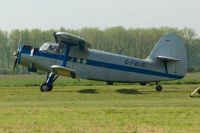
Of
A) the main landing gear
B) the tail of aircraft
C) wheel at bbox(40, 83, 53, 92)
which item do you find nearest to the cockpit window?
the main landing gear

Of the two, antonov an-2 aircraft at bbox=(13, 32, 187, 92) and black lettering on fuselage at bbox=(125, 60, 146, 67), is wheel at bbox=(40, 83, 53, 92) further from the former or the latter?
black lettering on fuselage at bbox=(125, 60, 146, 67)

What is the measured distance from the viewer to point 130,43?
115000 millimetres

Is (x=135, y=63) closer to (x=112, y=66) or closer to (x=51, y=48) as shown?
(x=112, y=66)

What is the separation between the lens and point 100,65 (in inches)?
1201

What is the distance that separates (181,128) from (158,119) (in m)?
1.86

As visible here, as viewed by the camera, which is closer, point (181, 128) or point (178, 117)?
point (181, 128)

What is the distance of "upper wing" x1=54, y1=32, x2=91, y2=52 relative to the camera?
95.0 feet

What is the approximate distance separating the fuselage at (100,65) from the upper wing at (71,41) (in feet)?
1.57

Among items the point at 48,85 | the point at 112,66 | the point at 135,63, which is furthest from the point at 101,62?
the point at 48,85

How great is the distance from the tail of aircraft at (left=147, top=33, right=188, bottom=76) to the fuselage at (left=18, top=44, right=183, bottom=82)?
0.20m

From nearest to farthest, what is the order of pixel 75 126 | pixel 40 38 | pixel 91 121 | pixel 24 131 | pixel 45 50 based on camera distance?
pixel 24 131 → pixel 75 126 → pixel 91 121 → pixel 45 50 → pixel 40 38

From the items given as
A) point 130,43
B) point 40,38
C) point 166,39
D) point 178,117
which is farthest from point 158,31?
point 178,117

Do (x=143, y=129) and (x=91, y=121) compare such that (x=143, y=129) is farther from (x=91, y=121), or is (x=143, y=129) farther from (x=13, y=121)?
(x=13, y=121)

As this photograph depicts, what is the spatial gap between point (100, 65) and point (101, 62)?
0.20 metres
